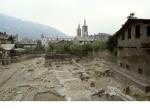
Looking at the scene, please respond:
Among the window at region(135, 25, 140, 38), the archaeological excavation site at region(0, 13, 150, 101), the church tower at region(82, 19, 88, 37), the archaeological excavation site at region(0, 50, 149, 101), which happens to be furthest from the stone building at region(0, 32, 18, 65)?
the window at region(135, 25, 140, 38)

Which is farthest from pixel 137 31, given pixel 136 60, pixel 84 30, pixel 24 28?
pixel 24 28

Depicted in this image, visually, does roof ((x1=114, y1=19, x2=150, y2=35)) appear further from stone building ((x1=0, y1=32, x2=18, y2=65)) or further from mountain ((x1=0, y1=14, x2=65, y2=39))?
stone building ((x1=0, y1=32, x2=18, y2=65))

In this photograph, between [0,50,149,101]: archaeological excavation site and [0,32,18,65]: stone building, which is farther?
[0,32,18,65]: stone building

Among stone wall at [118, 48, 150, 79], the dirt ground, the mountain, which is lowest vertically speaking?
the dirt ground

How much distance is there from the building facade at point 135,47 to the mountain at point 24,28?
1.20 metres

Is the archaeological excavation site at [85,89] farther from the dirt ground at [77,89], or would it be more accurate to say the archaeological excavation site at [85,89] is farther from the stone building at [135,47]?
the stone building at [135,47]

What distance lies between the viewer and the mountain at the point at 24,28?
162 inches

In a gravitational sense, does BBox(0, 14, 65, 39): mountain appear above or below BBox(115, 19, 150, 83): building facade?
above

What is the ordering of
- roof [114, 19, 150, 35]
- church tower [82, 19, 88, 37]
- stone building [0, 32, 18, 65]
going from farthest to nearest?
stone building [0, 32, 18, 65] → church tower [82, 19, 88, 37] → roof [114, 19, 150, 35]

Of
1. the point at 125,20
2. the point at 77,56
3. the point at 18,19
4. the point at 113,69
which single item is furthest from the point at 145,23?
the point at 18,19

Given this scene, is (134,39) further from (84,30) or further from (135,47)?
(84,30)

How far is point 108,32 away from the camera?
4152 millimetres

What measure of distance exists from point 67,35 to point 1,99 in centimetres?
165

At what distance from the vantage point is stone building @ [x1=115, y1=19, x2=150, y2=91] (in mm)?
3973
